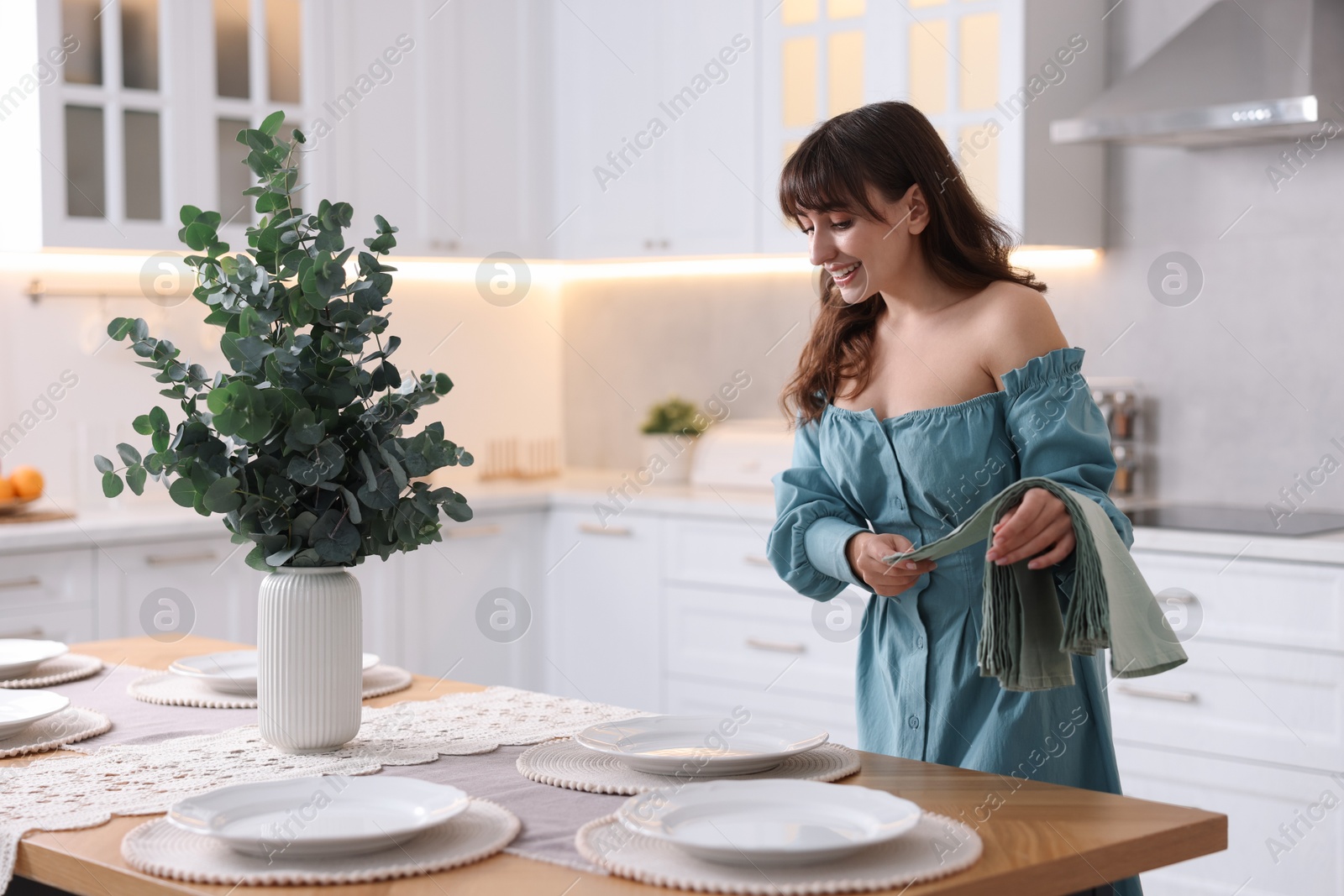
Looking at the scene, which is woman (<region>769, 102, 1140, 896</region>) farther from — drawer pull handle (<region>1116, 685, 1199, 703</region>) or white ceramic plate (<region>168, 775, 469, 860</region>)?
drawer pull handle (<region>1116, 685, 1199, 703</region>)

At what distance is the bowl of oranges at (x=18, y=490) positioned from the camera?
3.18m

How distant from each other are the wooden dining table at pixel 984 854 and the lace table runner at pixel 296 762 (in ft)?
0.12

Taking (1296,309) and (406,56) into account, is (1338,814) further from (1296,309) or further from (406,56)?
(406,56)

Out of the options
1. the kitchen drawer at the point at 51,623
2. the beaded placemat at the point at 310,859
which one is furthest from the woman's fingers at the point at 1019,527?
the kitchen drawer at the point at 51,623

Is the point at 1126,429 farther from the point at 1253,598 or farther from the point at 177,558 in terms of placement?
the point at 177,558

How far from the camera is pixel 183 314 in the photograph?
377 cm

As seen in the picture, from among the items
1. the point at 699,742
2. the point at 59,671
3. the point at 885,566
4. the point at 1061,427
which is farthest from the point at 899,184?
the point at 59,671

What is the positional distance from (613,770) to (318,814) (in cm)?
29

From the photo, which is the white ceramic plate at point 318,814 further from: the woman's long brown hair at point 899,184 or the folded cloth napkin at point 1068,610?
the woman's long brown hair at point 899,184

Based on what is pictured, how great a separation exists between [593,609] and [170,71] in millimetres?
1738

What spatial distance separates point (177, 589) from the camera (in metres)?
3.30

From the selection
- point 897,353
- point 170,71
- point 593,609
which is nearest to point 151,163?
point 170,71

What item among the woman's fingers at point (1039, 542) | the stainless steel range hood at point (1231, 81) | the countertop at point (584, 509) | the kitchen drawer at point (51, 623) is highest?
the stainless steel range hood at point (1231, 81)

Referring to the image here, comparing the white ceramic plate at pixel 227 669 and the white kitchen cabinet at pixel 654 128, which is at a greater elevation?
the white kitchen cabinet at pixel 654 128
